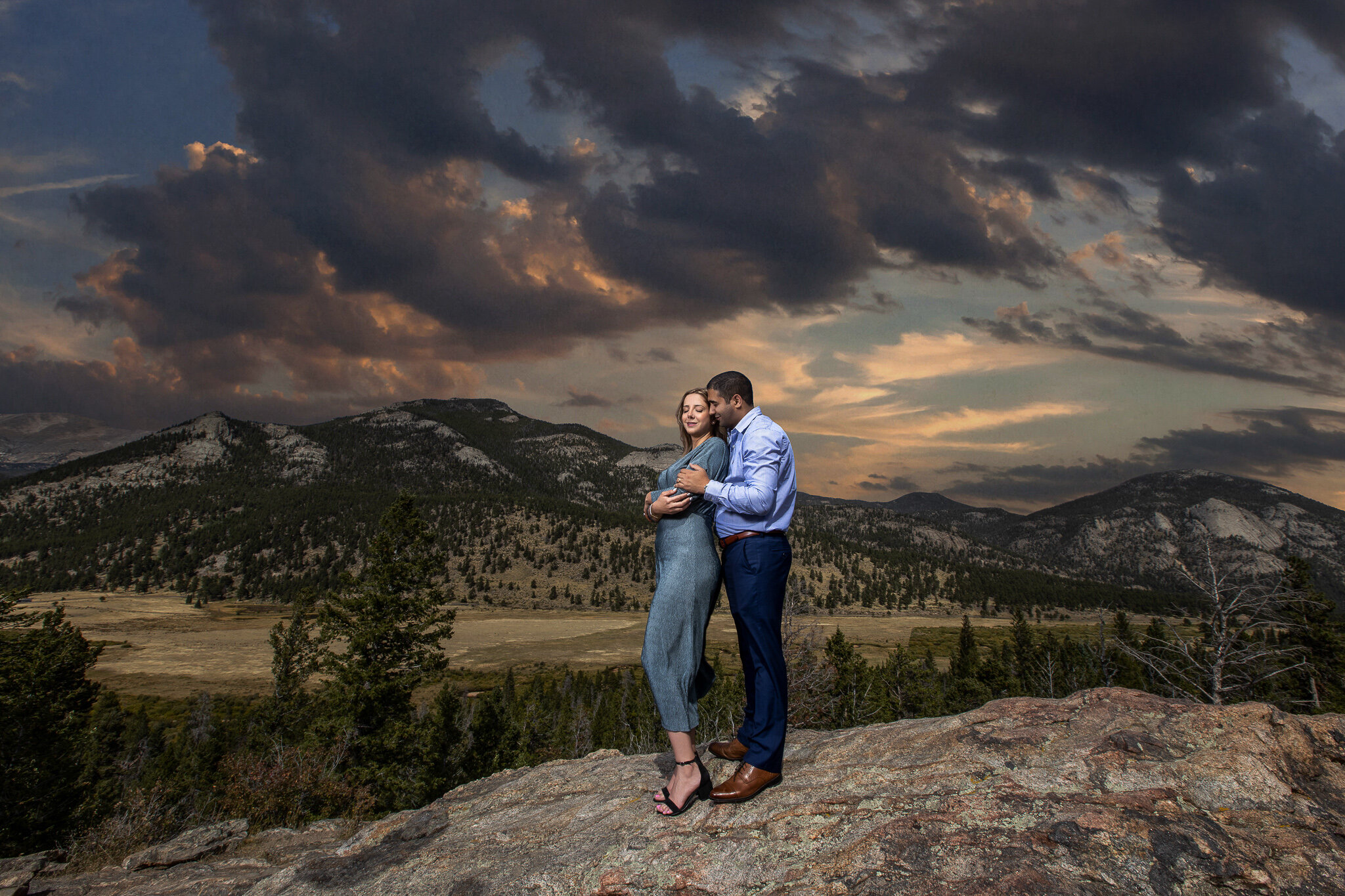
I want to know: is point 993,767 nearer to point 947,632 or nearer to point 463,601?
point 947,632

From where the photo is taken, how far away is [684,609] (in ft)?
17.1

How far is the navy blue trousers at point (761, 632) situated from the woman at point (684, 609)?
0.27 meters

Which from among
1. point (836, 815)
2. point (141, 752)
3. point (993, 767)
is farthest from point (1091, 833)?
point (141, 752)

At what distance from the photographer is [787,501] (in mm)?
5387

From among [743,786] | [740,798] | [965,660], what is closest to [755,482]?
[743,786]

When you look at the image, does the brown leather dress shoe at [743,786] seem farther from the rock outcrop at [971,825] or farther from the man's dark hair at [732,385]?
the man's dark hair at [732,385]

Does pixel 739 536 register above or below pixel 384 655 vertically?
above

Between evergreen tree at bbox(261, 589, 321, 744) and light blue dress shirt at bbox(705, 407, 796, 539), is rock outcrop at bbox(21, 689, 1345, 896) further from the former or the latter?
evergreen tree at bbox(261, 589, 321, 744)

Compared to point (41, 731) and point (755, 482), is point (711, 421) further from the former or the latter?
point (41, 731)

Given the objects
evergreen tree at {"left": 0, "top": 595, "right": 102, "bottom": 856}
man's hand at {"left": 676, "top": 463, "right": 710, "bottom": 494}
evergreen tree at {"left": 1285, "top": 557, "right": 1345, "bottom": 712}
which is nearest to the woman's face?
man's hand at {"left": 676, "top": 463, "right": 710, "bottom": 494}

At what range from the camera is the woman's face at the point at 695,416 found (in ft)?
17.8

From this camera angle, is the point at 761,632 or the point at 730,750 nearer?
the point at 761,632

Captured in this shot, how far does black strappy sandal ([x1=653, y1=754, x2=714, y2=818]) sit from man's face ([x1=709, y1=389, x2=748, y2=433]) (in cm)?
298

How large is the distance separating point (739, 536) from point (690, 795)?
2.31 metres
